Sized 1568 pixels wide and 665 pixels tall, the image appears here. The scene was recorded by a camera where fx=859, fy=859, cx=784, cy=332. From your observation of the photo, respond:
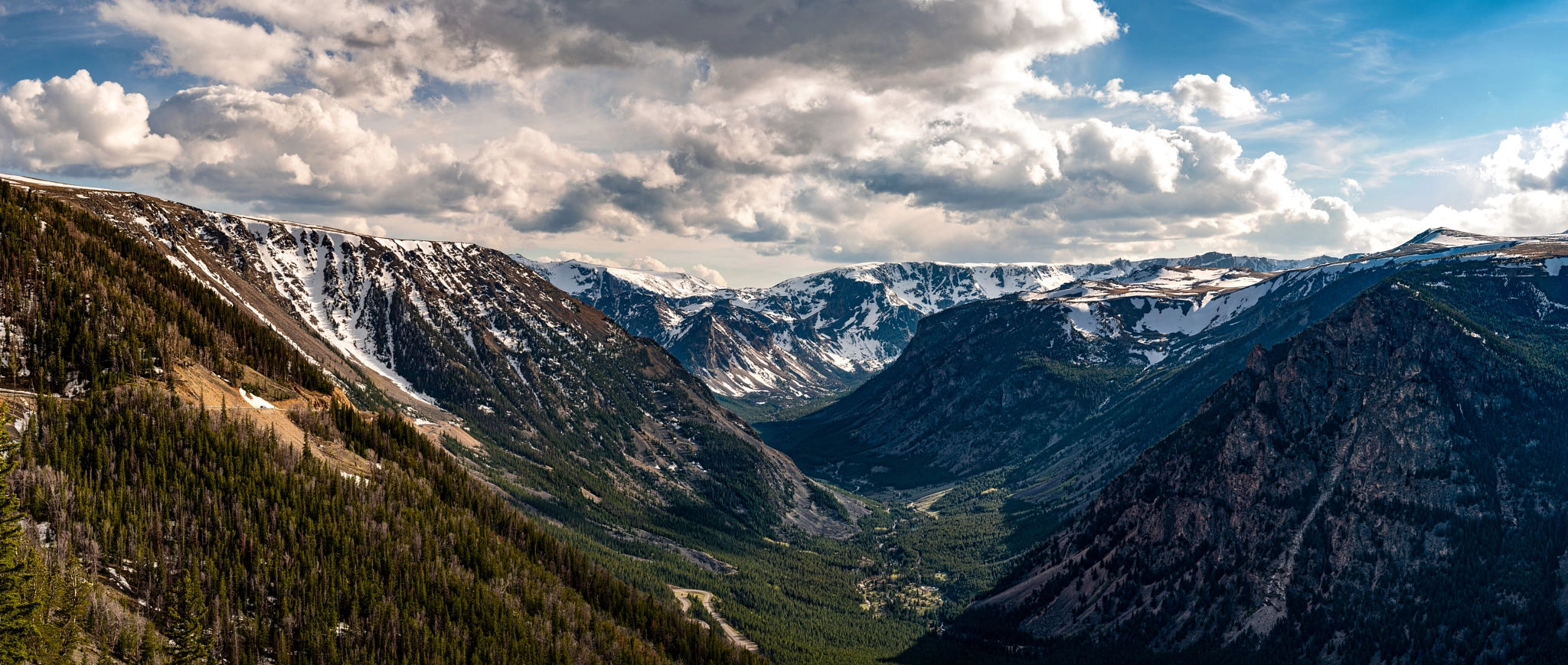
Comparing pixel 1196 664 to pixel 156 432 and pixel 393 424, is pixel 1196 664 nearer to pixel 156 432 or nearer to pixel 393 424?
pixel 393 424

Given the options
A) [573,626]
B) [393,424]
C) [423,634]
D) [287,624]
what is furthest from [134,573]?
[393,424]

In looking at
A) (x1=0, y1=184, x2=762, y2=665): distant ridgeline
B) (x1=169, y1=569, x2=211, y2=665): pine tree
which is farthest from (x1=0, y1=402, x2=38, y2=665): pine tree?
(x1=169, y1=569, x2=211, y2=665): pine tree

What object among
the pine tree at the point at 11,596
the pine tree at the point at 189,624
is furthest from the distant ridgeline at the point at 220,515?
the pine tree at the point at 189,624

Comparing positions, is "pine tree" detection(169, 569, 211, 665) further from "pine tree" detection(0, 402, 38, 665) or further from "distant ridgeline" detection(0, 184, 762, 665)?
"pine tree" detection(0, 402, 38, 665)

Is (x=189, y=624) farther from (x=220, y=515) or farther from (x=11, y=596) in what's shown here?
(x=220, y=515)

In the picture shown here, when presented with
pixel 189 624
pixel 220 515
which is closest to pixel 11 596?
pixel 189 624

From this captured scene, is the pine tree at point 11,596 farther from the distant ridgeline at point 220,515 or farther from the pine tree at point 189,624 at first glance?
the pine tree at point 189,624
